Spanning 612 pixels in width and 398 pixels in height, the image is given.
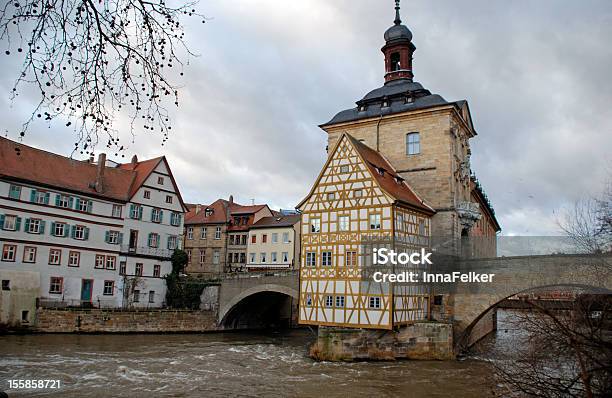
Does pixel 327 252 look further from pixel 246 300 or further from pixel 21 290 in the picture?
pixel 21 290

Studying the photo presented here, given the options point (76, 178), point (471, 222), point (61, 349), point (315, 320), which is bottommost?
point (61, 349)

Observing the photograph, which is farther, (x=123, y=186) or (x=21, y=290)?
(x=123, y=186)

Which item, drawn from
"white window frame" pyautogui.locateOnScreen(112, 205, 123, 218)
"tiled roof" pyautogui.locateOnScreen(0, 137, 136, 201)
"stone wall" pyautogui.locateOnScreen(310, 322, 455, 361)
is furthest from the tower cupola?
"white window frame" pyautogui.locateOnScreen(112, 205, 123, 218)

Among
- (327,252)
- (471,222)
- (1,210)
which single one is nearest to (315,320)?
(327,252)

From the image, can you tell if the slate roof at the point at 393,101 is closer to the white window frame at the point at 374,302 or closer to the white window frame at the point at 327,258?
the white window frame at the point at 327,258

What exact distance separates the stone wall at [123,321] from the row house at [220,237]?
1103 centimetres

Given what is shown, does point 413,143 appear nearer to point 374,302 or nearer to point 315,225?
point 315,225

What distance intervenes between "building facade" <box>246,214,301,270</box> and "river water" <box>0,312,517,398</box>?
14.4 m

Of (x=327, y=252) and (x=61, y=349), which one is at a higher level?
(x=327, y=252)

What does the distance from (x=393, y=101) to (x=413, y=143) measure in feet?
8.35

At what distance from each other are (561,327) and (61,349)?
64.8 feet

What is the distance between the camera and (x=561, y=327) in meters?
4.23

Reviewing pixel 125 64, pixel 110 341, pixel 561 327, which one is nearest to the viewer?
pixel 125 64

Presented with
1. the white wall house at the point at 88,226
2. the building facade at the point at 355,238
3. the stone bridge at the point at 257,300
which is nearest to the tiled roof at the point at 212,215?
the white wall house at the point at 88,226
